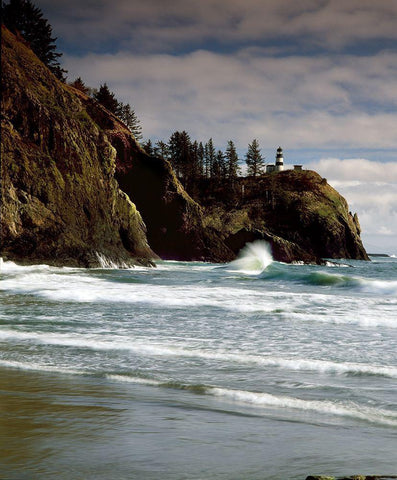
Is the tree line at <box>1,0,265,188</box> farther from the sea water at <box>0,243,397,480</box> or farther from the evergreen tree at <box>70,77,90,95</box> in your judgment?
the sea water at <box>0,243,397,480</box>

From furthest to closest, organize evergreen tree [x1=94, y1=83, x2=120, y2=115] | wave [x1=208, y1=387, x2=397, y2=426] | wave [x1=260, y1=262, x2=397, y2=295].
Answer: evergreen tree [x1=94, y1=83, x2=120, y2=115]
wave [x1=260, y1=262, x2=397, y2=295]
wave [x1=208, y1=387, x2=397, y2=426]

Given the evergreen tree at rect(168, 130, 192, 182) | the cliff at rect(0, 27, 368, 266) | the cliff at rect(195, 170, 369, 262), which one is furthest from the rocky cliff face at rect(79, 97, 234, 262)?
the evergreen tree at rect(168, 130, 192, 182)

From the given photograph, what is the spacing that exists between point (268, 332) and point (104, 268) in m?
22.4

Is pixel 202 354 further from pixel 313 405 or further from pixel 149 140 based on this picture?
pixel 149 140

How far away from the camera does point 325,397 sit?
17.2 ft

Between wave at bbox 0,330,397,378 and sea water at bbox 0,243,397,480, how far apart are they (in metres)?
0.03

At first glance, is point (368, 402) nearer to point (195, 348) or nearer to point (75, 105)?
point (195, 348)

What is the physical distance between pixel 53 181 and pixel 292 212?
6578 centimetres

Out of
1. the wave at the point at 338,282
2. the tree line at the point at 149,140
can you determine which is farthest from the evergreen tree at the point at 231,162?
the wave at the point at 338,282

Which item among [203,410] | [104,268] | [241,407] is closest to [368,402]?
[241,407]

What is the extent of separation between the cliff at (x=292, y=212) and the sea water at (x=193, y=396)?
70.1 m

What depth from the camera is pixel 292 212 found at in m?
92.7

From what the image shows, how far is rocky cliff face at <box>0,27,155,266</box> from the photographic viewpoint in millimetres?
28750

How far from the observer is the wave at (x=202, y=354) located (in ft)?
21.6
